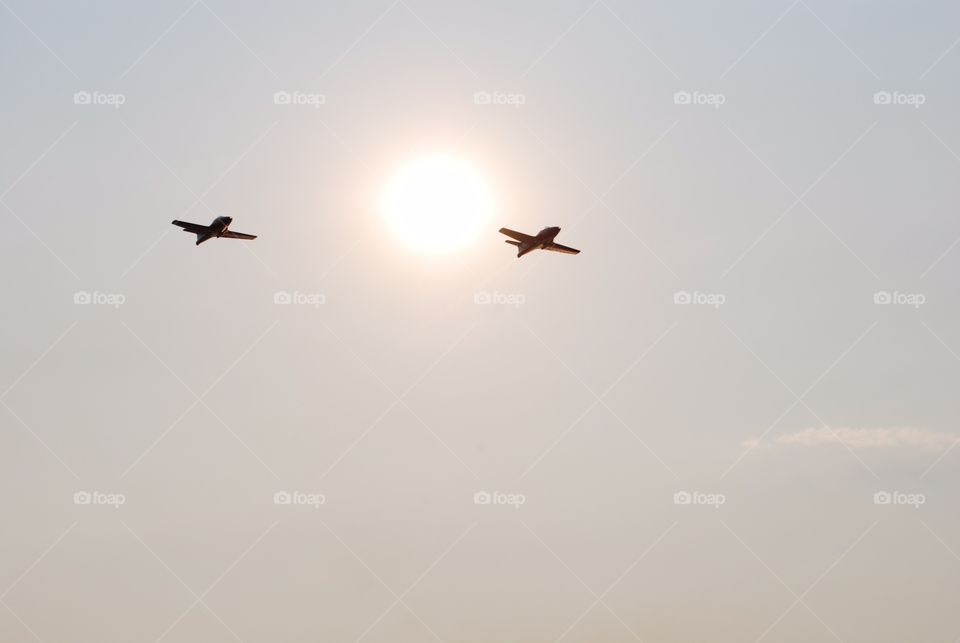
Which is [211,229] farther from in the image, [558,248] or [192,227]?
[558,248]

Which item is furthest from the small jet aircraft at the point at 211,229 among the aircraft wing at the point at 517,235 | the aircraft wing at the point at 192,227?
the aircraft wing at the point at 517,235

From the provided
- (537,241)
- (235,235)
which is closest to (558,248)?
(537,241)

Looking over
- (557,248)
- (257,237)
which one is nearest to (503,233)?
(557,248)

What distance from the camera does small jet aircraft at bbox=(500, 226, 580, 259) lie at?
134000 millimetres

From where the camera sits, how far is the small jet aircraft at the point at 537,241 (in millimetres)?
134000

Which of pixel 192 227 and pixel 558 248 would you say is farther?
pixel 558 248

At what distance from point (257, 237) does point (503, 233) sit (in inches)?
1370

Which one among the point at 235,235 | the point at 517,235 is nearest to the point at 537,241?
the point at 517,235

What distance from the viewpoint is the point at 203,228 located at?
131 metres

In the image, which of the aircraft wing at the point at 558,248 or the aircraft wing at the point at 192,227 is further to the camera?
the aircraft wing at the point at 558,248

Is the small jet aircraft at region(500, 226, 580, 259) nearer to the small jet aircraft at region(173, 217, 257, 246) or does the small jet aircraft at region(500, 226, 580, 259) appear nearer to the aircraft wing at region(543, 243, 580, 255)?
the aircraft wing at region(543, 243, 580, 255)

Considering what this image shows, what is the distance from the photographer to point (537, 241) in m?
136

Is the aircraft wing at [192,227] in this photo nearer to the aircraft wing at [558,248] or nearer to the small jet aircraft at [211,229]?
the small jet aircraft at [211,229]

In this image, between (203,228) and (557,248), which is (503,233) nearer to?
(557,248)
